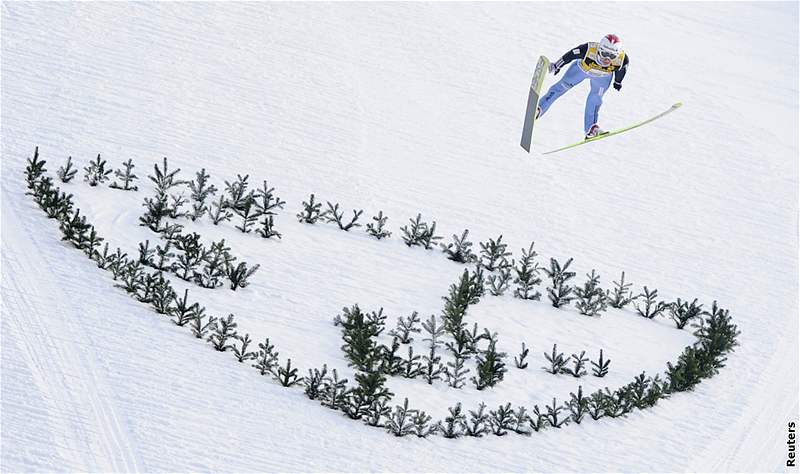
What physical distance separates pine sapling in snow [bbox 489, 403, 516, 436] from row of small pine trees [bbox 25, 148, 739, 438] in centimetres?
1

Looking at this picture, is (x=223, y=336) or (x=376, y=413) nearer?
(x=376, y=413)

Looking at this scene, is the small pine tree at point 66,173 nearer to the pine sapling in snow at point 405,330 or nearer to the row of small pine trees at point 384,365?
the row of small pine trees at point 384,365

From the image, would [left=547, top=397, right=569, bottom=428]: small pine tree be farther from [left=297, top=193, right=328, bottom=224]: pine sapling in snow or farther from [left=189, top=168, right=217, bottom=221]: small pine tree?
[left=189, top=168, right=217, bottom=221]: small pine tree

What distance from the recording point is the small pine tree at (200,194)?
17.1 meters

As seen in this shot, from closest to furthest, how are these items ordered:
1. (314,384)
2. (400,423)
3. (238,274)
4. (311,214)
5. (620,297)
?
(400,423), (314,384), (238,274), (620,297), (311,214)

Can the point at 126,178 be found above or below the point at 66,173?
above

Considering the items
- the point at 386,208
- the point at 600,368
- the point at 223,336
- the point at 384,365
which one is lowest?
the point at 223,336

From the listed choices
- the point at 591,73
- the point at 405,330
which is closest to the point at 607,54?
the point at 591,73

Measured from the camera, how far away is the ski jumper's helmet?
1789cm

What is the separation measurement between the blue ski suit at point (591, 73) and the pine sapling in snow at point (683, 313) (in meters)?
3.12

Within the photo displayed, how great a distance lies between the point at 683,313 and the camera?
1698 cm

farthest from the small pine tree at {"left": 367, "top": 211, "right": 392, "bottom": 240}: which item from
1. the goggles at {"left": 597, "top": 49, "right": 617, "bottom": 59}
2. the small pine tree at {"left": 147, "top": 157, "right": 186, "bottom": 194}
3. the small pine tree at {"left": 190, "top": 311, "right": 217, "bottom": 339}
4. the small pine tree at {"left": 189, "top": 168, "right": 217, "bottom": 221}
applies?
the goggles at {"left": 597, "top": 49, "right": 617, "bottom": 59}

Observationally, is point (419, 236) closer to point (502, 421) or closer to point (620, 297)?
point (620, 297)

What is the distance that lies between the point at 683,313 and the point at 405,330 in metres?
3.87
